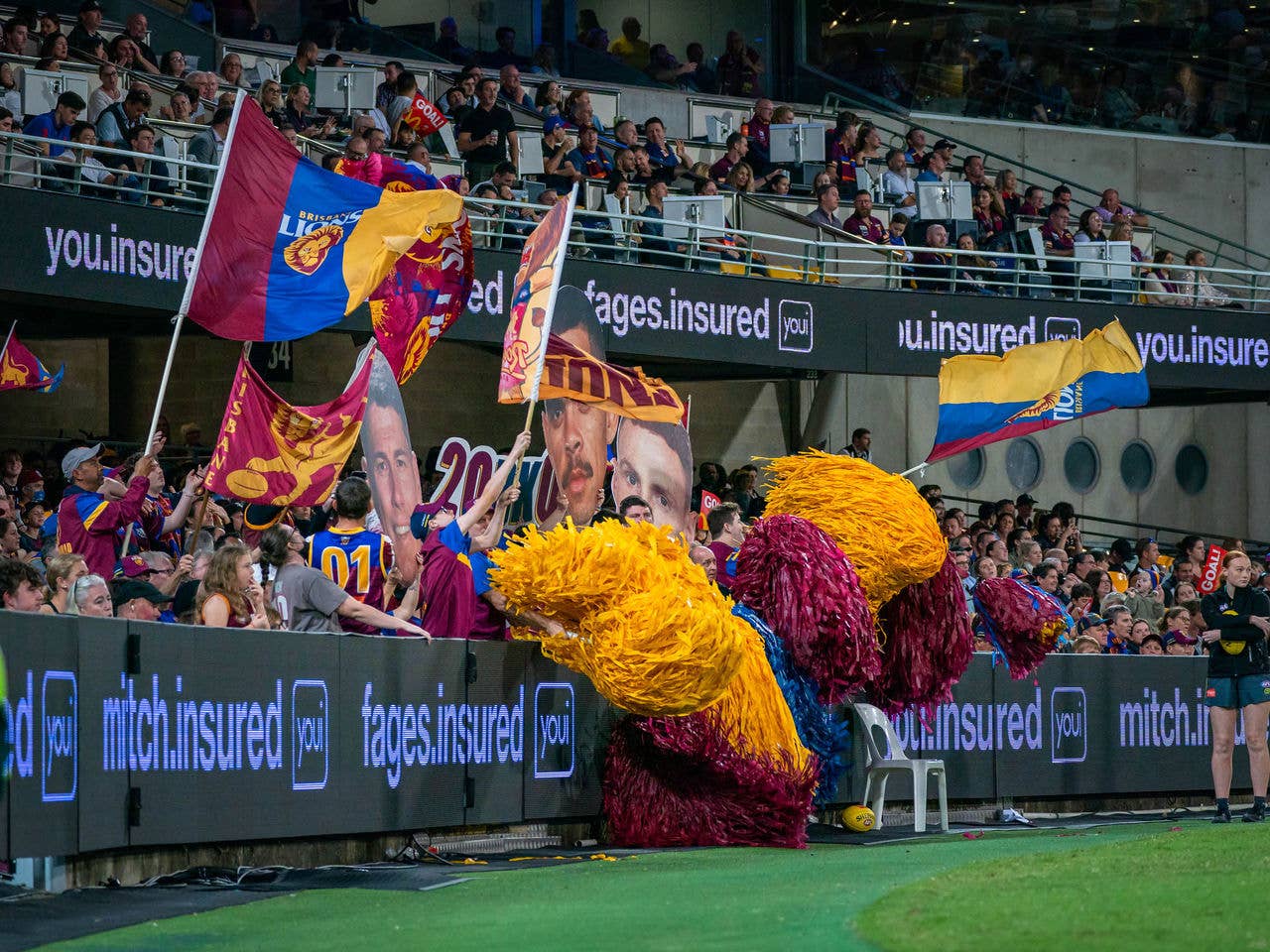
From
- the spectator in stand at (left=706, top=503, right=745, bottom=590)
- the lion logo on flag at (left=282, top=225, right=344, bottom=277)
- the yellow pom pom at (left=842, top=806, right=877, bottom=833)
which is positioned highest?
the lion logo on flag at (left=282, top=225, right=344, bottom=277)

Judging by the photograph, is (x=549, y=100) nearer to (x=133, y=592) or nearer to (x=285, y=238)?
(x=285, y=238)

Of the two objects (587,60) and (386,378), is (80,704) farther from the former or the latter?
(587,60)

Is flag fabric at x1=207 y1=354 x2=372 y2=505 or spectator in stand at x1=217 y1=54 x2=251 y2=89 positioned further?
spectator in stand at x1=217 y1=54 x2=251 y2=89

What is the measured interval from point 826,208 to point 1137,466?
857 cm

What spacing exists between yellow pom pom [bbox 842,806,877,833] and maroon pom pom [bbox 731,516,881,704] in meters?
1.89

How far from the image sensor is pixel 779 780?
36.1ft

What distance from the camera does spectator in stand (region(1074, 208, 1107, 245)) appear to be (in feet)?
88.8

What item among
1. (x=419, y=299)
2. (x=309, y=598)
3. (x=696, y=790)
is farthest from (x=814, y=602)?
(x=419, y=299)

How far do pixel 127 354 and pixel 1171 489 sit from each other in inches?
625

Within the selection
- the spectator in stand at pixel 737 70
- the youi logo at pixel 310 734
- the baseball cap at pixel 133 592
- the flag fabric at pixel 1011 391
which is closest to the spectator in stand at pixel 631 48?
the spectator in stand at pixel 737 70

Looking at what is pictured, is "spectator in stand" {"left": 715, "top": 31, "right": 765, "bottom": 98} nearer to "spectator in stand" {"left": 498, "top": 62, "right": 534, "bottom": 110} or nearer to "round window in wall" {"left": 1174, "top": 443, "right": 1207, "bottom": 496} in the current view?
"spectator in stand" {"left": 498, "top": 62, "right": 534, "bottom": 110}

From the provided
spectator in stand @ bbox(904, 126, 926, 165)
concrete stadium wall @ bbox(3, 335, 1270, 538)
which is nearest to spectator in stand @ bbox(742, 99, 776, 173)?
spectator in stand @ bbox(904, 126, 926, 165)

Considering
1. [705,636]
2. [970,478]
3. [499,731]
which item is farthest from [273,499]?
[970,478]

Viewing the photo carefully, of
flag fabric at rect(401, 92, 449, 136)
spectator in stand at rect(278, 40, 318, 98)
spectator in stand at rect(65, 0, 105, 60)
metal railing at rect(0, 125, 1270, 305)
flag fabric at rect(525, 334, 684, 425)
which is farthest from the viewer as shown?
spectator in stand at rect(278, 40, 318, 98)
